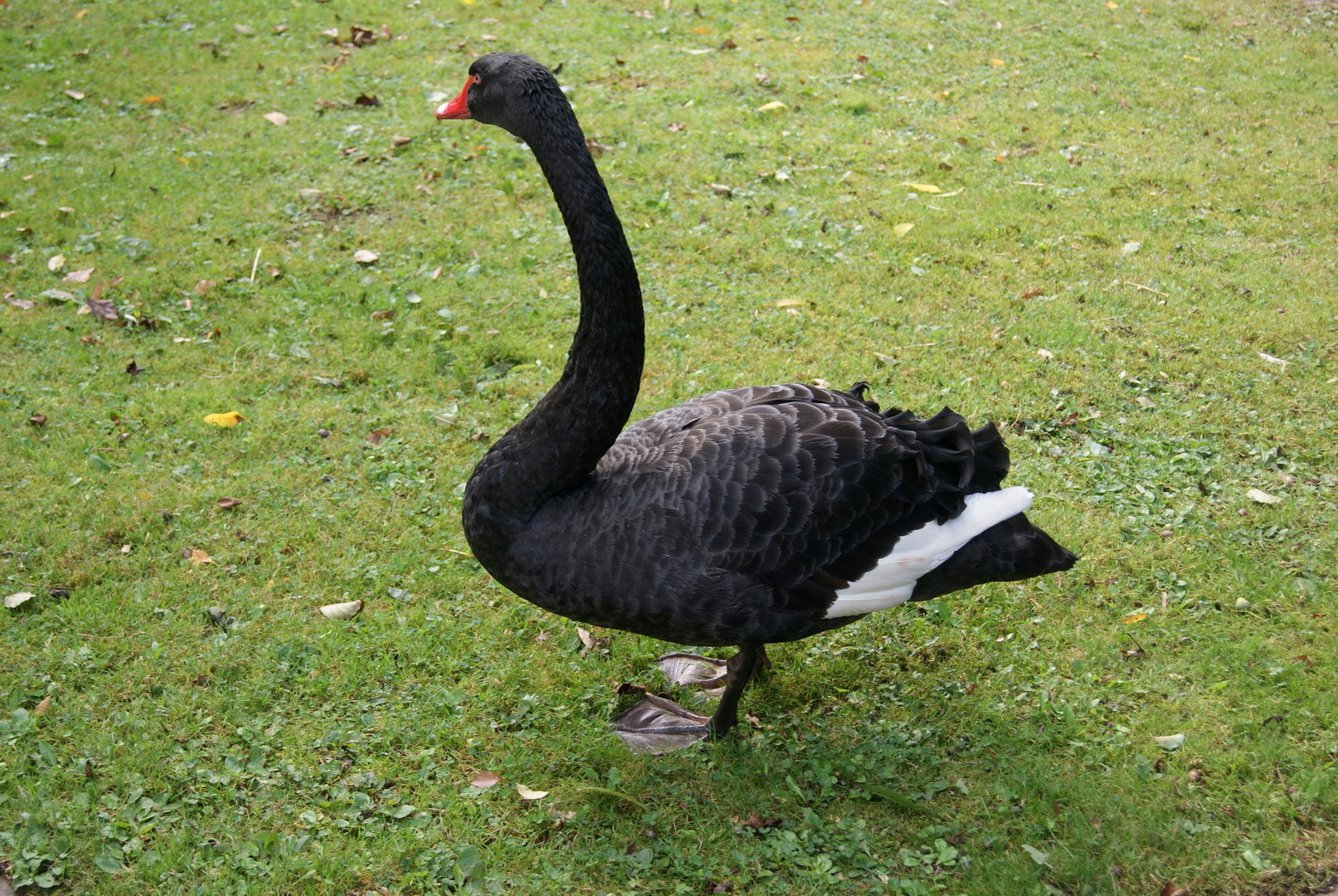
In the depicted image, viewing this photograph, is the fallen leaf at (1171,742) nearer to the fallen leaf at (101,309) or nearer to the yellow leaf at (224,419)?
the yellow leaf at (224,419)

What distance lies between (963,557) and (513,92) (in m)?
1.89

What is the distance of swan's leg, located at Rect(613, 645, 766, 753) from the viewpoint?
3.11 m

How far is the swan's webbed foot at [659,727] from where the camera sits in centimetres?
320

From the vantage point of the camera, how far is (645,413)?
4504 millimetres

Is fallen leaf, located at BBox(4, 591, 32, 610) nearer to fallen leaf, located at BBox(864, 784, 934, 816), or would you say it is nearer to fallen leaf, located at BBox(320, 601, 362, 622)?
fallen leaf, located at BBox(320, 601, 362, 622)

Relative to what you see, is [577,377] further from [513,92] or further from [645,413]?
[645,413]

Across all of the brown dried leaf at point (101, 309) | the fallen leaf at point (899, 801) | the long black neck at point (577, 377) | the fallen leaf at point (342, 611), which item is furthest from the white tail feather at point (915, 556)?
the brown dried leaf at point (101, 309)

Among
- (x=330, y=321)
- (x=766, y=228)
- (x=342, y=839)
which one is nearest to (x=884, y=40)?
(x=766, y=228)

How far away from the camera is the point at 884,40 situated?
815cm

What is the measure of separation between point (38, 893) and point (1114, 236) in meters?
5.74

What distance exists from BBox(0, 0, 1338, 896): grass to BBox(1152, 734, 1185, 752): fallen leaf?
0.10ft

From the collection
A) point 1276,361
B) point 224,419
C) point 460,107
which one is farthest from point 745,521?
point 1276,361

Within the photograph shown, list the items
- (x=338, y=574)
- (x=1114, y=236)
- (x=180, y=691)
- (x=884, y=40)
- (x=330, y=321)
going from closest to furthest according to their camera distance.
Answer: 1. (x=180, y=691)
2. (x=338, y=574)
3. (x=330, y=321)
4. (x=1114, y=236)
5. (x=884, y=40)

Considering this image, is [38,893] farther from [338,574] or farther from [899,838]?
[899,838]
